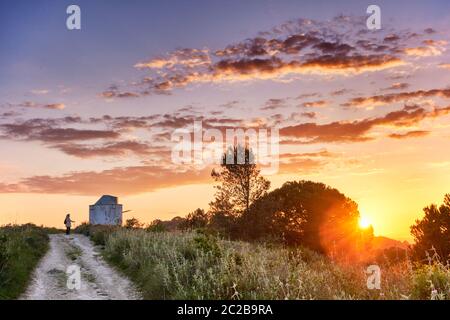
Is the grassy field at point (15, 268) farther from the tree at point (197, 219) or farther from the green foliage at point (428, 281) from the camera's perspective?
the tree at point (197, 219)

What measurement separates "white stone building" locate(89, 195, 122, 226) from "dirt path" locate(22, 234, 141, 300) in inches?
1557

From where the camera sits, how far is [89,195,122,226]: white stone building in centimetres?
6588

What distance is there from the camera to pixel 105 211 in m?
66.2

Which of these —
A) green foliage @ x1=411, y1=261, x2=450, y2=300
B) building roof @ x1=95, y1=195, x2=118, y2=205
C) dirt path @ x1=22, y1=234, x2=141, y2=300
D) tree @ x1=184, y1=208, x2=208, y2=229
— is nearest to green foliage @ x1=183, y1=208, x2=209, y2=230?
tree @ x1=184, y1=208, x2=208, y2=229

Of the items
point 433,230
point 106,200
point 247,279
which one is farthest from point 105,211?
point 247,279

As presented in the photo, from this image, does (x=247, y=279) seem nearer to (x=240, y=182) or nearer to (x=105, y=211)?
(x=240, y=182)

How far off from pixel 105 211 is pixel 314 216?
28.1 m

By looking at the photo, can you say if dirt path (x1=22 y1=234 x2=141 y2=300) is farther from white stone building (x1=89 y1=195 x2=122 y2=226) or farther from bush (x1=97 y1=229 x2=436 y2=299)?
white stone building (x1=89 y1=195 x2=122 y2=226)

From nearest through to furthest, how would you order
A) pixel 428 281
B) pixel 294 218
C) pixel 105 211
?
pixel 428 281, pixel 294 218, pixel 105 211

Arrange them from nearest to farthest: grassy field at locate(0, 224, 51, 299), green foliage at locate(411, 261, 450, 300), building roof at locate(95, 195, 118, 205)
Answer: green foliage at locate(411, 261, 450, 300) < grassy field at locate(0, 224, 51, 299) < building roof at locate(95, 195, 118, 205)

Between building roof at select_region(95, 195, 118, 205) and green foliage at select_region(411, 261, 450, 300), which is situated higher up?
building roof at select_region(95, 195, 118, 205)
